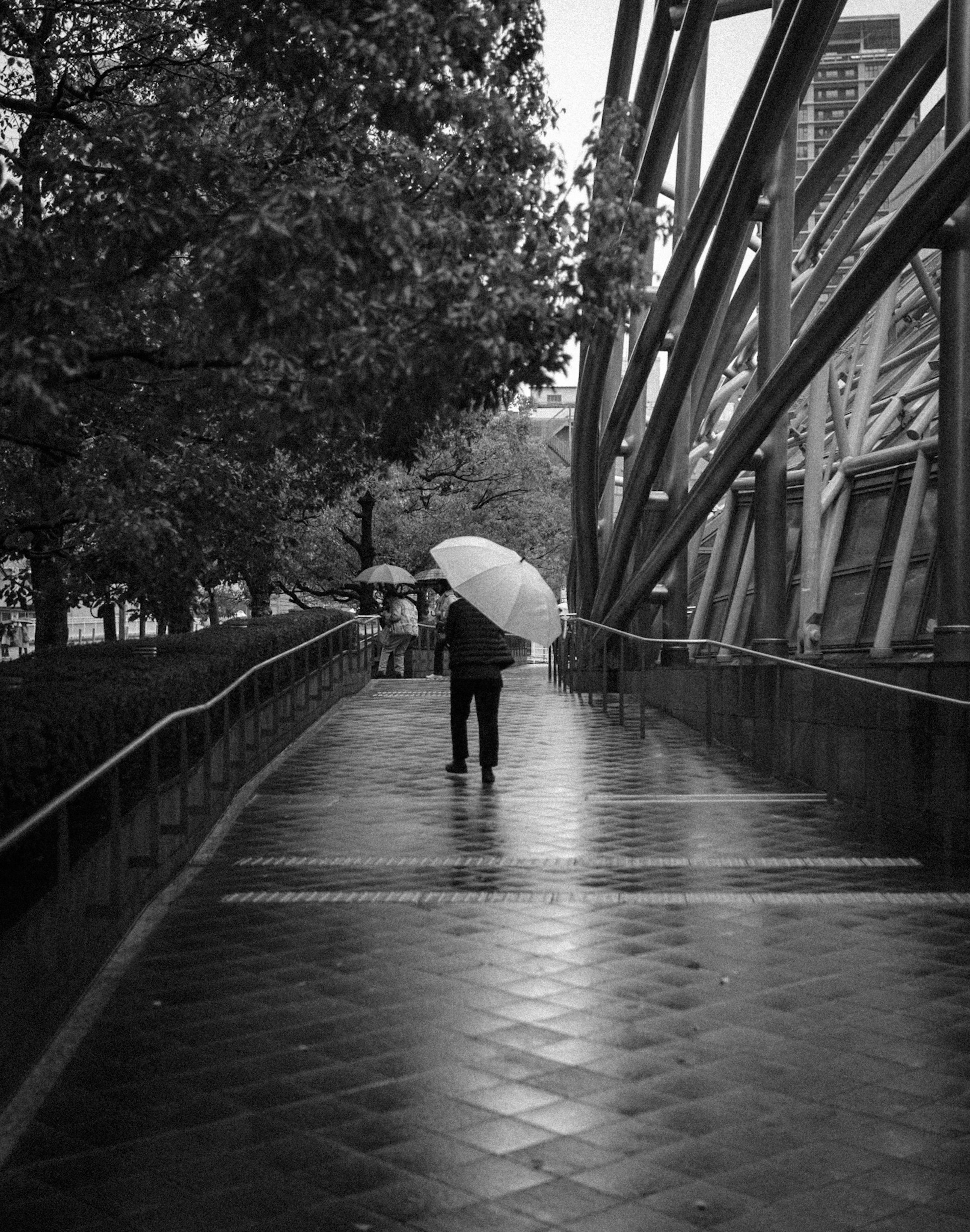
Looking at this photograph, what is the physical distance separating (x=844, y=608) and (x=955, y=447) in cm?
910

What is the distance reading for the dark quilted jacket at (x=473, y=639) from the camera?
12.6 metres

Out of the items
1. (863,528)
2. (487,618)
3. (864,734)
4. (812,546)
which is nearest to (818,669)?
(864,734)

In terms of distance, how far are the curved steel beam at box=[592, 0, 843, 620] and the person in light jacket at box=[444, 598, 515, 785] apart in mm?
7896

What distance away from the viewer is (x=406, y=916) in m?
7.71

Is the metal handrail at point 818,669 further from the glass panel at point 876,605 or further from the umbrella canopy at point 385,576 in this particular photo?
the umbrella canopy at point 385,576

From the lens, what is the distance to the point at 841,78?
11206 cm

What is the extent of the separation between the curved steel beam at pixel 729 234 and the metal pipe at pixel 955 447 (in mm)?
3289

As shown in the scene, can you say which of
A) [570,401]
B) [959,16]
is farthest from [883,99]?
[570,401]

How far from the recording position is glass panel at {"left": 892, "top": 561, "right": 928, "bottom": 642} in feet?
64.5

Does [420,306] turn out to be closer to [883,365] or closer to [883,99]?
[883,99]

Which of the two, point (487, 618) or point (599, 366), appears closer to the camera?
point (487, 618)

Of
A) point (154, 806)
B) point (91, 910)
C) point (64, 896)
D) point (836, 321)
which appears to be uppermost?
point (836, 321)

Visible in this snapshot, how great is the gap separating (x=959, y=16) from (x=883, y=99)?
10.4m

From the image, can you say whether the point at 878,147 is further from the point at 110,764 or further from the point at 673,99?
the point at 110,764
